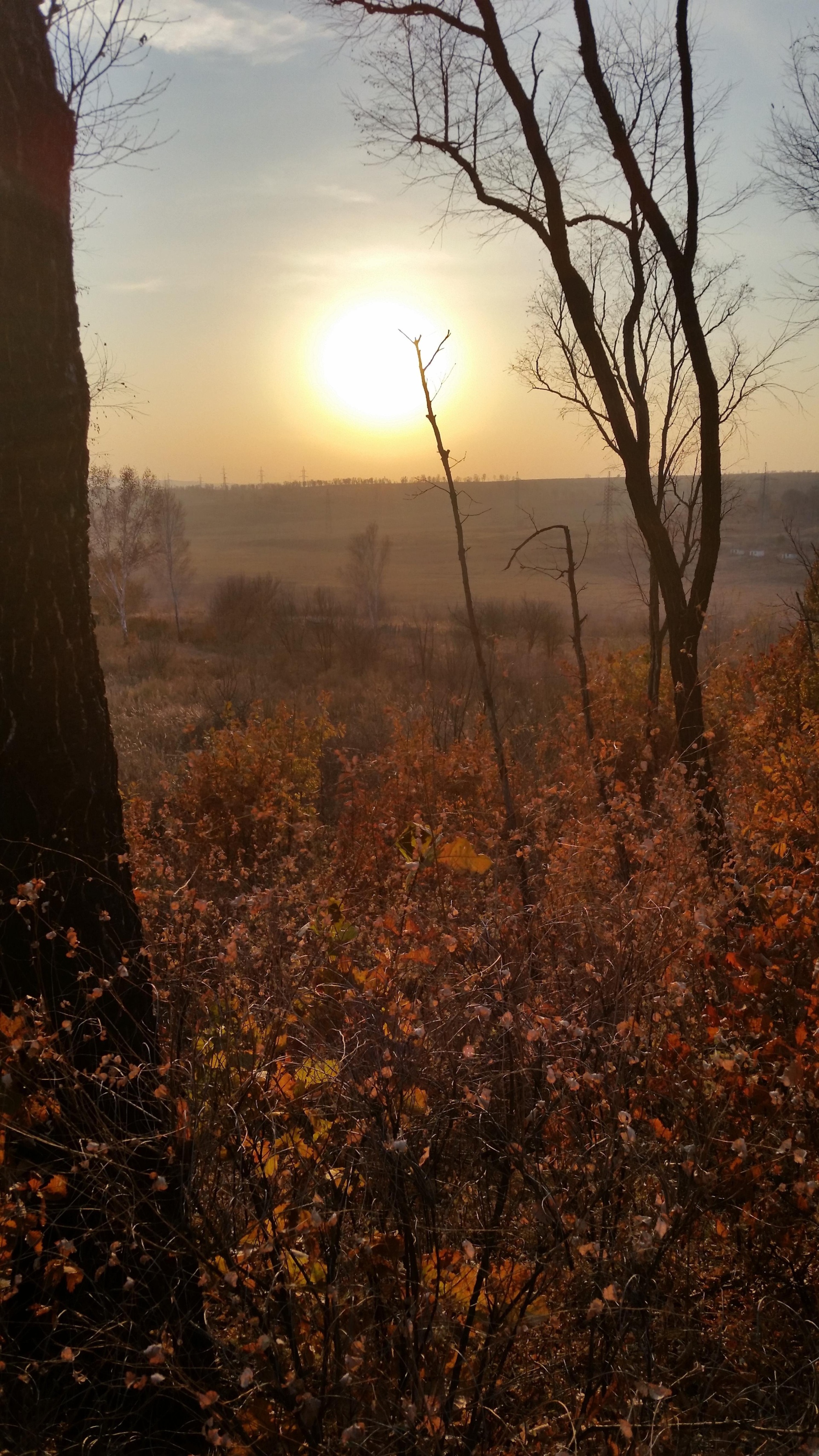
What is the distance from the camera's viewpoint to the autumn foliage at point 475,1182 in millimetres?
1860

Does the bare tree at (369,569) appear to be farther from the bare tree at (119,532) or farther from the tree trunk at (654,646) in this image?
the tree trunk at (654,646)

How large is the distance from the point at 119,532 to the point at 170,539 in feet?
34.1

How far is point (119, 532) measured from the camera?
34.1m

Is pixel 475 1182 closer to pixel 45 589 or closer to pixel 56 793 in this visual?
pixel 56 793

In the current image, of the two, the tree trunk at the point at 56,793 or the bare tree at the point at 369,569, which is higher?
the bare tree at the point at 369,569

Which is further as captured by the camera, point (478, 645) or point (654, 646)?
point (654, 646)

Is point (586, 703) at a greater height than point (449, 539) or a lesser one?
lesser

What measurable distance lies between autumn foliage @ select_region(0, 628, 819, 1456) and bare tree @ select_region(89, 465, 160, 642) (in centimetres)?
2812

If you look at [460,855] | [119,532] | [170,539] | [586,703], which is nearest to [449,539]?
[170,539]

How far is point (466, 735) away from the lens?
1158cm

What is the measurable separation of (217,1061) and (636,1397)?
1.19 metres

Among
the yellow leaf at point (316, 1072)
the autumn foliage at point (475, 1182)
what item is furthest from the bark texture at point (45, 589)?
the yellow leaf at point (316, 1072)

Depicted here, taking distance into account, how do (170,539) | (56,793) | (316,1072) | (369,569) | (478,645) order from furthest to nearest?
(170,539) < (369,569) < (478,645) < (56,793) < (316,1072)

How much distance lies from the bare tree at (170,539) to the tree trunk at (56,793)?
3149 cm
